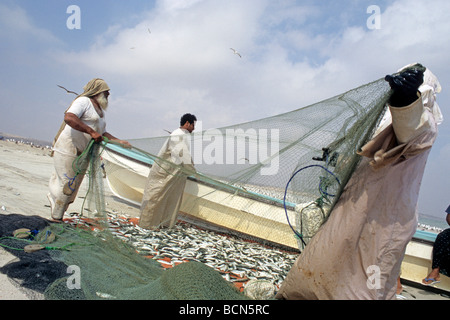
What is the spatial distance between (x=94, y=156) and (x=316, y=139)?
387 cm

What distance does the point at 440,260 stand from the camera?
563 centimetres

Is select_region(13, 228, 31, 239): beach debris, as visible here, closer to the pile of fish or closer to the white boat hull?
the pile of fish

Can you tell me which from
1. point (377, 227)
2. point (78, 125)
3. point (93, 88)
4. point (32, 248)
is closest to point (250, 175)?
point (377, 227)

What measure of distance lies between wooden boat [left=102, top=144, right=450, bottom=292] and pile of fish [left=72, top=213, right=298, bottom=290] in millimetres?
416

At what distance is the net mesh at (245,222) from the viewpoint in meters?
2.85

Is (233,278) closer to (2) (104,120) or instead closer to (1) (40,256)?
(1) (40,256)

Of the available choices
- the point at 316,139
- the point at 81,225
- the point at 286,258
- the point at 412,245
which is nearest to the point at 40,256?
the point at 81,225

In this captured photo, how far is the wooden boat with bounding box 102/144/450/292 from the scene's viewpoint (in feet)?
19.9

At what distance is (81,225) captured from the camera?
5.27 m

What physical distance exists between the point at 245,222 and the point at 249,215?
0.71 feet

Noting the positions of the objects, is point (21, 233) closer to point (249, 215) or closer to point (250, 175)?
point (250, 175)

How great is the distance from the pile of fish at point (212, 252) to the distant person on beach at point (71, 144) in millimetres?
1057
